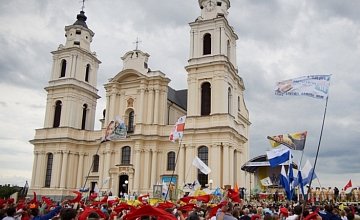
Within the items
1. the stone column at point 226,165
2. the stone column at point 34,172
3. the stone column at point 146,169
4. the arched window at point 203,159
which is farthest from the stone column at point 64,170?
the stone column at point 226,165

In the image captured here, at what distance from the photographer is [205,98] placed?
3616 cm

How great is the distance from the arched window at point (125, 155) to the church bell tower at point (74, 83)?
7.77m

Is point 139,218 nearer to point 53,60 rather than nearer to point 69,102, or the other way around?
point 69,102

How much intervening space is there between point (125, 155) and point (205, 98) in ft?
34.9

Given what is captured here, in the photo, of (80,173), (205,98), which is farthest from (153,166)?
(80,173)

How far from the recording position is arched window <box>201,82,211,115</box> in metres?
35.8

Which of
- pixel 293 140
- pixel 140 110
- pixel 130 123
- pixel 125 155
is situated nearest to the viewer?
pixel 293 140

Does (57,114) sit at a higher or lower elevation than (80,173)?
higher

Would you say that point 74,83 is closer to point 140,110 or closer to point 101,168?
point 140,110

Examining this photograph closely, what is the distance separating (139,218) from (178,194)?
27.7 meters

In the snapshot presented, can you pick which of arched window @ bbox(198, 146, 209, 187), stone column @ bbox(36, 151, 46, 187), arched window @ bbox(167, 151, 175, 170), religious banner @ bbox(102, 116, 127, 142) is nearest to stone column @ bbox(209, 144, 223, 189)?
arched window @ bbox(198, 146, 209, 187)

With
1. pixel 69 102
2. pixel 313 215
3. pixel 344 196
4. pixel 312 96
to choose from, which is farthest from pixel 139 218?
pixel 69 102

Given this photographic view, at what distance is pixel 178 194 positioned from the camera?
32625 mm

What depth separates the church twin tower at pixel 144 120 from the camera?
113 ft
